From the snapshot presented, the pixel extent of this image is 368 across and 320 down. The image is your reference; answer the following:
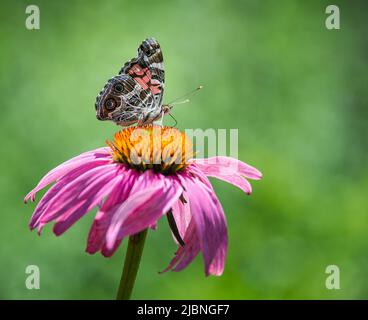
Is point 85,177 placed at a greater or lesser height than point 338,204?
greater

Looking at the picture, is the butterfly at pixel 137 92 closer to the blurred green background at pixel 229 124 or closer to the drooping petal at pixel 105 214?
the drooping petal at pixel 105 214

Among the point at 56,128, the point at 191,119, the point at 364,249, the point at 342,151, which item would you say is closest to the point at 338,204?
the point at 364,249

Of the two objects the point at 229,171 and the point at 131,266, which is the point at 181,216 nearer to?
the point at 229,171

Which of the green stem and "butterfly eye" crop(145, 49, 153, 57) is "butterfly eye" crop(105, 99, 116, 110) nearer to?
"butterfly eye" crop(145, 49, 153, 57)

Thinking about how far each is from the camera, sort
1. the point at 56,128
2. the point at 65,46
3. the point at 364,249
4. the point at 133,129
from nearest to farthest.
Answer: the point at 133,129 → the point at 364,249 → the point at 56,128 → the point at 65,46

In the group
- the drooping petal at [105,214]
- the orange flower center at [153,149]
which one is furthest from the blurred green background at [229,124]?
the drooping petal at [105,214]

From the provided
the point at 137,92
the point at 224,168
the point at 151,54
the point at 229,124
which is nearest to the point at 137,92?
the point at 137,92

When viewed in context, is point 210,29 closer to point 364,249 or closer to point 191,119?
point 191,119
